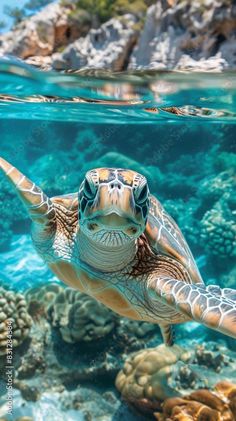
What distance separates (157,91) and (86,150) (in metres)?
5.77

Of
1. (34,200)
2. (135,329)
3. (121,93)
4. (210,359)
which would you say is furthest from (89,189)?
(121,93)

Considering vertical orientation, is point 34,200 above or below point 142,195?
below

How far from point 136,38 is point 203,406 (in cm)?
993

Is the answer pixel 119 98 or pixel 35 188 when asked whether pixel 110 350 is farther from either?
pixel 119 98

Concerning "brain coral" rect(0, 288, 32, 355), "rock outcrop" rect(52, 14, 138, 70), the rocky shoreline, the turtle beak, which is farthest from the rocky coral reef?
"rock outcrop" rect(52, 14, 138, 70)

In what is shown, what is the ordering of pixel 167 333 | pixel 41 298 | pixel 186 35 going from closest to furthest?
pixel 167 333, pixel 41 298, pixel 186 35

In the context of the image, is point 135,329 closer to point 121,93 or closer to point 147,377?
point 147,377

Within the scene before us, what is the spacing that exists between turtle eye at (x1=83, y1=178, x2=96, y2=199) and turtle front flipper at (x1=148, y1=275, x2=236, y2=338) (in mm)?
1031

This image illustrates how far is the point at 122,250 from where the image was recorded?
3305mm

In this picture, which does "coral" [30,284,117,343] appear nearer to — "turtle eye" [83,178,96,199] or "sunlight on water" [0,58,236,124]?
"turtle eye" [83,178,96,199]

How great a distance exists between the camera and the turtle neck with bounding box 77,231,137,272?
130 inches

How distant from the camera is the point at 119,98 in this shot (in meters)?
8.35

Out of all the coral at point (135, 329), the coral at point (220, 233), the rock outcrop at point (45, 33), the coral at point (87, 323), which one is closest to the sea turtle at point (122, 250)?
the coral at point (87, 323)

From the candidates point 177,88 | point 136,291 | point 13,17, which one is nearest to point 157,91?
point 177,88
